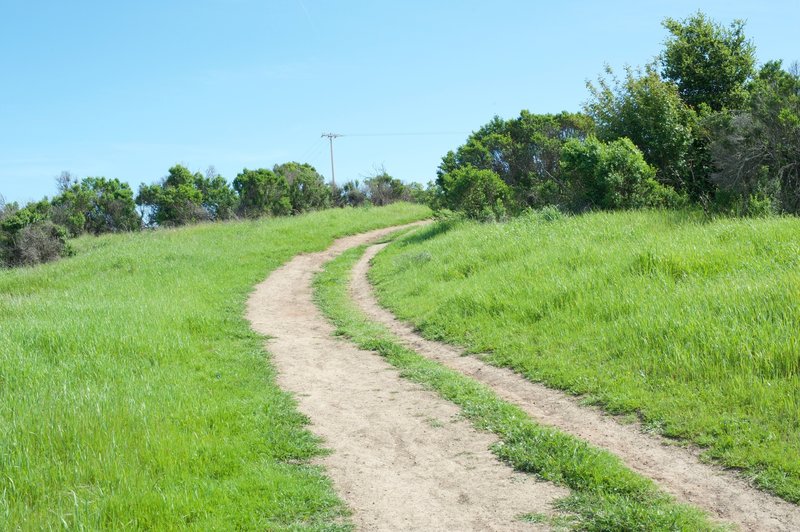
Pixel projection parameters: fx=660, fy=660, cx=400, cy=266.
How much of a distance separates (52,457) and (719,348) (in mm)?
6368

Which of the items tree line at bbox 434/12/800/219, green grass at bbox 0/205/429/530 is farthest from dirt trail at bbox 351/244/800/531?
tree line at bbox 434/12/800/219

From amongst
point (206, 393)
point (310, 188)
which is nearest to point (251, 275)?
point (206, 393)

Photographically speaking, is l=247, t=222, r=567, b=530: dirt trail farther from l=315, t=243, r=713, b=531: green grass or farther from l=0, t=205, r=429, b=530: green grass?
l=0, t=205, r=429, b=530: green grass

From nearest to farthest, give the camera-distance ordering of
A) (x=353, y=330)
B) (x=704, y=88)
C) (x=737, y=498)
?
(x=737, y=498), (x=353, y=330), (x=704, y=88)

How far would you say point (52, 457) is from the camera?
5.65 metres

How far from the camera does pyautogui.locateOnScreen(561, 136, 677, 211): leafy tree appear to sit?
54.1ft

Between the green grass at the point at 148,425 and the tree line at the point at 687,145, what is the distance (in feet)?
32.8

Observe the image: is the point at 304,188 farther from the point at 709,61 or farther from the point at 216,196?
the point at 709,61

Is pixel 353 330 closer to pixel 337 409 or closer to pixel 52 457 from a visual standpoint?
pixel 337 409

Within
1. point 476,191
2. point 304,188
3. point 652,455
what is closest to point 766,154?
point 476,191

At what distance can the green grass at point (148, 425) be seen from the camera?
468 centimetres

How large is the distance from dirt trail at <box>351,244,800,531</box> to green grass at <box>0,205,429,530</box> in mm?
2336

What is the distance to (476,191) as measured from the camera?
71.7ft

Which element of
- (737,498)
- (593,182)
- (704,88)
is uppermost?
(704,88)
